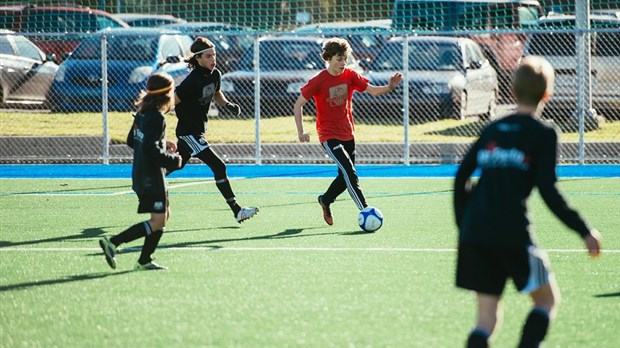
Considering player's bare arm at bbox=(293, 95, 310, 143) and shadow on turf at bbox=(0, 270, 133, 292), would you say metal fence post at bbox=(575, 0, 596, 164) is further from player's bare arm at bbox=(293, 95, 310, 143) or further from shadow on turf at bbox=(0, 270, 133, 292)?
shadow on turf at bbox=(0, 270, 133, 292)

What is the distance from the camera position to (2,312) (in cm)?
639

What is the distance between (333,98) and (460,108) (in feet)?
31.6

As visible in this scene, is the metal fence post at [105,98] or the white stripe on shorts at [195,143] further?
the metal fence post at [105,98]

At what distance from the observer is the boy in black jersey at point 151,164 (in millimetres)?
7574

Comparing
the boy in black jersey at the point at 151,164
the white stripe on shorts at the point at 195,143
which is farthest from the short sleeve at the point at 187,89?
the boy in black jersey at the point at 151,164

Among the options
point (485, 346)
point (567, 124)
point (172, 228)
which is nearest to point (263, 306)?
point (485, 346)

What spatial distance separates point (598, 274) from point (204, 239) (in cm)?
343

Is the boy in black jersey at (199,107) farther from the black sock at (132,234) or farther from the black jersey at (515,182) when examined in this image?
the black jersey at (515,182)

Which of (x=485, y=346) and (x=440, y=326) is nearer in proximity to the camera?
(x=485, y=346)

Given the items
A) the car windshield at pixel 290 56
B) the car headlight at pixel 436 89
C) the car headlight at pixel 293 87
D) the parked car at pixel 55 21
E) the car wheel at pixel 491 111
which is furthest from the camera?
the parked car at pixel 55 21

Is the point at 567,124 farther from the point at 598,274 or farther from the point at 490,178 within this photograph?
the point at 490,178

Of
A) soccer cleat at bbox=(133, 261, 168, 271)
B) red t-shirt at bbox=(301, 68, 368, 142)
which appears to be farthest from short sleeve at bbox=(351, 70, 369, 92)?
soccer cleat at bbox=(133, 261, 168, 271)

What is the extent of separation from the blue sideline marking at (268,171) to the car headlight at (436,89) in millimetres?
2937

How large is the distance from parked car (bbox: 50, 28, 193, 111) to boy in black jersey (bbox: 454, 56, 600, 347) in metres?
16.0
